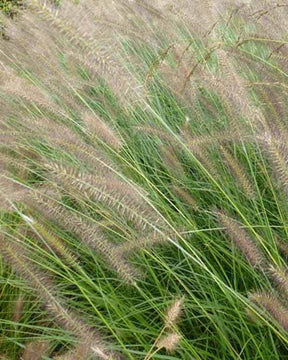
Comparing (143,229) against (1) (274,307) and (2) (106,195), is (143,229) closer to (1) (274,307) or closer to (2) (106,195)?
(2) (106,195)

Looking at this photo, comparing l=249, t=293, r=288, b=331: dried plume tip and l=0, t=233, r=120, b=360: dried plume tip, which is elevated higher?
l=0, t=233, r=120, b=360: dried plume tip

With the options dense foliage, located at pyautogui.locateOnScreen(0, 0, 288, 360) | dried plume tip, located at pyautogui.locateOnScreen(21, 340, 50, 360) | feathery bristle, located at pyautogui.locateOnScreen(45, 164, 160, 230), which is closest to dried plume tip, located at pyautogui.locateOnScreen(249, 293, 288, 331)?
dense foliage, located at pyautogui.locateOnScreen(0, 0, 288, 360)

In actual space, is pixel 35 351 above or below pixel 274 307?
above

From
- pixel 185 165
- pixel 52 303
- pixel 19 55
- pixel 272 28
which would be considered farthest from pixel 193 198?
pixel 19 55

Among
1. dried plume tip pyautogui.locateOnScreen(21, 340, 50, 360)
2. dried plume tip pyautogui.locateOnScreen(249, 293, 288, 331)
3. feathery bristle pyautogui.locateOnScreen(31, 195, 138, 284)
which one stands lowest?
dried plume tip pyautogui.locateOnScreen(249, 293, 288, 331)

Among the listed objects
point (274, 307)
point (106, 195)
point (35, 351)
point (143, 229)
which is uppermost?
point (106, 195)

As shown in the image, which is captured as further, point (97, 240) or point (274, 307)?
point (97, 240)

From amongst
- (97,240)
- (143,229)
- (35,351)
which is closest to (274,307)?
(143,229)

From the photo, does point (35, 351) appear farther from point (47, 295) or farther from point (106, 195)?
point (106, 195)

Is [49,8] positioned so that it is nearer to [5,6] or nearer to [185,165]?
[185,165]

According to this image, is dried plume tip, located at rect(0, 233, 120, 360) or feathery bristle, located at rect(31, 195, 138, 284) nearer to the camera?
dried plume tip, located at rect(0, 233, 120, 360)

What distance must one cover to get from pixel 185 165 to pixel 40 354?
3.54ft

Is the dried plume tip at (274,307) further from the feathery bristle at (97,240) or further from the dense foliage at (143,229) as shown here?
the feathery bristle at (97,240)

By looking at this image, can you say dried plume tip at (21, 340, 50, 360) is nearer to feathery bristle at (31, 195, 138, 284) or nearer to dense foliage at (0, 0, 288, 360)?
dense foliage at (0, 0, 288, 360)
